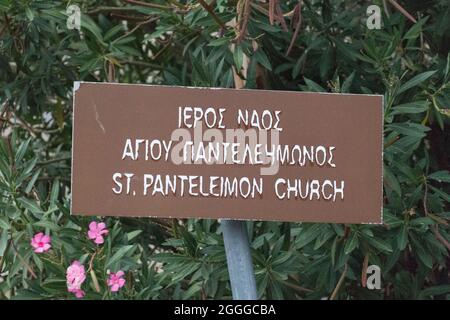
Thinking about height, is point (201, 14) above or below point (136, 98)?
above

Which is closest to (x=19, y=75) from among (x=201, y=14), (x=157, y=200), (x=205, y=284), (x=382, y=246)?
(x=201, y=14)

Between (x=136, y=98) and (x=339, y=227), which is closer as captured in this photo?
(x=136, y=98)

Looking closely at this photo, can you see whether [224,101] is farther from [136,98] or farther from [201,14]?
[201,14]

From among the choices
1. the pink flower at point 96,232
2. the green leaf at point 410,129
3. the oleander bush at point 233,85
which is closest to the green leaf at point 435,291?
the oleander bush at point 233,85

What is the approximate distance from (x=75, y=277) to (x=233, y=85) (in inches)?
32.4

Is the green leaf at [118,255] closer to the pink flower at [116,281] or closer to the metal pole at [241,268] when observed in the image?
the pink flower at [116,281]

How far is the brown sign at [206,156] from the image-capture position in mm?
1947

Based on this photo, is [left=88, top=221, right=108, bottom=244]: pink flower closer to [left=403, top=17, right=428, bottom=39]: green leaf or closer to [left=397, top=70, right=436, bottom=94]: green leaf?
[left=397, top=70, right=436, bottom=94]: green leaf

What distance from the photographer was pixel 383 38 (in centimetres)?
258

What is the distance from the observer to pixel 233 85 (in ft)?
8.70

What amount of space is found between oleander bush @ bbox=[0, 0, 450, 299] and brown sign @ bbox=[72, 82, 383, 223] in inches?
10.8

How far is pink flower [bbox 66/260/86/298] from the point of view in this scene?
2.18 meters
